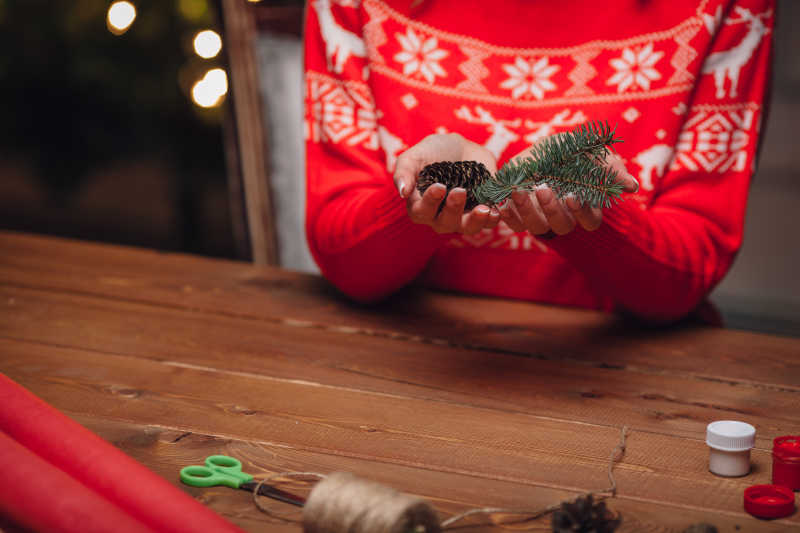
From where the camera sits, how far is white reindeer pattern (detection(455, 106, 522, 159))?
1218mm

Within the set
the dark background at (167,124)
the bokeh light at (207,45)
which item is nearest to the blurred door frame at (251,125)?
the dark background at (167,124)

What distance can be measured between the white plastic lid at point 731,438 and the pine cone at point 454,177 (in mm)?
321

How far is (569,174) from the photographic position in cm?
79

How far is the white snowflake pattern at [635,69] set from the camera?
3.84ft

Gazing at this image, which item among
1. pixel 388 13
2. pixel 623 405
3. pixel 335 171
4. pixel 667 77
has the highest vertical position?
pixel 388 13

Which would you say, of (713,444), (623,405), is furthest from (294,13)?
(713,444)

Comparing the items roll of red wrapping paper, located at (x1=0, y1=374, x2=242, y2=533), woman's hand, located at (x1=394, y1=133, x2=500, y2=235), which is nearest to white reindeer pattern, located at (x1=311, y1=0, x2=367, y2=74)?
woman's hand, located at (x1=394, y1=133, x2=500, y2=235)

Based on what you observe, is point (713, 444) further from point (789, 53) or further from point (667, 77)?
point (789, 53)

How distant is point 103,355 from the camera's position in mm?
1037

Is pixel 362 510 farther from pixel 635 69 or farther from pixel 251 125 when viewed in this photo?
pixel 251 125

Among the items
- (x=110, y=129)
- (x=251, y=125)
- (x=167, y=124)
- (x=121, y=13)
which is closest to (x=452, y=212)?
(x=251, y=125)

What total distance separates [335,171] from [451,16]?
29 centimetres

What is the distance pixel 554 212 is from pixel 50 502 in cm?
51

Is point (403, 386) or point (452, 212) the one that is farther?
point (403, 386)
